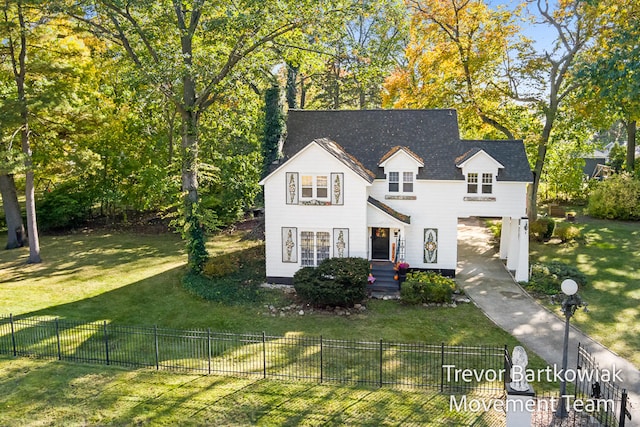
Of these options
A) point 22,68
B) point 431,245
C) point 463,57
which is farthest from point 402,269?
point 22,68

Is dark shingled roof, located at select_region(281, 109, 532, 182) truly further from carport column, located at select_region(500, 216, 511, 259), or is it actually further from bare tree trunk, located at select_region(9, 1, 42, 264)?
bare tree trunk, located at select_region(9, 1, 42, 264)

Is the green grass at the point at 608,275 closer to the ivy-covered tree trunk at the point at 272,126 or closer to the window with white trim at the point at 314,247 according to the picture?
the window with white trim at the point at 314,247

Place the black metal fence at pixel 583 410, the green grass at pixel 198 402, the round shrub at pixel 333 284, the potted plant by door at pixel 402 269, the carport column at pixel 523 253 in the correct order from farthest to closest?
the carport column at pixel 523 253 → the potted plant by door at pixel 402 269 → the round shrub at pixel 333 284 → the green grass at pixel 198 402 → the black metal fence at pixel 583 410

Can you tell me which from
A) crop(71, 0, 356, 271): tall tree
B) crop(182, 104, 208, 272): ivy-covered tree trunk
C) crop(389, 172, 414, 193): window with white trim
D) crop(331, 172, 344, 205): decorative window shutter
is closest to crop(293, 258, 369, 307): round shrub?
crop(331, 172, 344, 205): decorative window shutter

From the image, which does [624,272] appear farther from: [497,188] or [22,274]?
[22,274]

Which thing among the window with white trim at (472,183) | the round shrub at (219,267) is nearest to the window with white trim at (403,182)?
the window with white trim at (472,183)
